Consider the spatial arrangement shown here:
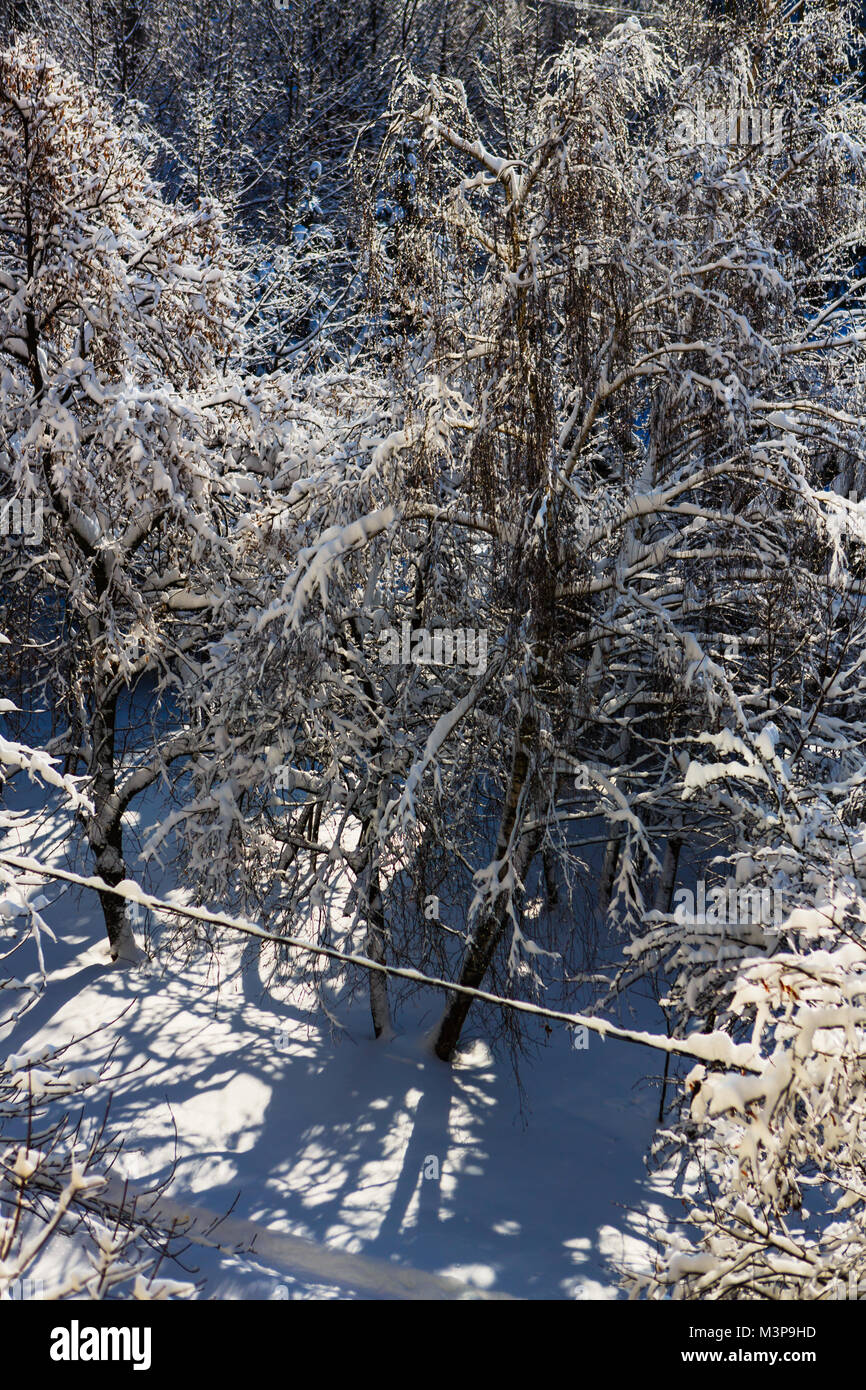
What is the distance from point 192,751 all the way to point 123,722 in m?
10.3

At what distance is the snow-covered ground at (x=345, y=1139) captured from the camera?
715 centimetres

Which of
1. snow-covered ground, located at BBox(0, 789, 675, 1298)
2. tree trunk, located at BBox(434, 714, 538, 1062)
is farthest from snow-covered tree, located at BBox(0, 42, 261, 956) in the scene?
tree trunk, located at BBox(434, 714, 538, 1062)

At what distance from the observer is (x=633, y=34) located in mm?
6855

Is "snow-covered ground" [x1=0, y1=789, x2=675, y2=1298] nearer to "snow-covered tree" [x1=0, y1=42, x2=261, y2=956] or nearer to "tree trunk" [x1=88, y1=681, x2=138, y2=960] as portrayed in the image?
"tree trunk" [x1=88, y1=681, x2=138, y2=960]

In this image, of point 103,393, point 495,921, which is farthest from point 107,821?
point 103,393

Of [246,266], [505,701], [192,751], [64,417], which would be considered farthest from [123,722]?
[505,701]

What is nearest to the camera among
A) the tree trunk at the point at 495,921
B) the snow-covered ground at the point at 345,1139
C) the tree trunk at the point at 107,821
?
the snow-covered ground at the point at 345,1139

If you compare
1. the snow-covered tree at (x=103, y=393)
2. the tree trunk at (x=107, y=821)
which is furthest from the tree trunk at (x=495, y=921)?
the tree trunk at (x=107, y=821)

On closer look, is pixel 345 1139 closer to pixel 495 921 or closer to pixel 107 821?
pixel 495 921

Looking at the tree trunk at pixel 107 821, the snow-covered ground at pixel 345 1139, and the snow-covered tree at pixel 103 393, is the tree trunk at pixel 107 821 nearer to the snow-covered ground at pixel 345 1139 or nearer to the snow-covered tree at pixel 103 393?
the snow-covered tree at pixel 103 393

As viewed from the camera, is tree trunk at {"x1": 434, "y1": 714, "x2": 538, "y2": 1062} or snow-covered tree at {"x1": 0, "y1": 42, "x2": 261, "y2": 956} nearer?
snow-covered tree at {"x1": 0, "y1": 42, "x2": 261, "y2": 956}

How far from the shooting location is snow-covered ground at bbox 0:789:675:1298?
715 cm

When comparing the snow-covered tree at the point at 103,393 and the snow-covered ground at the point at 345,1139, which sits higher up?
the snow-covered tree at the point at 103,393
